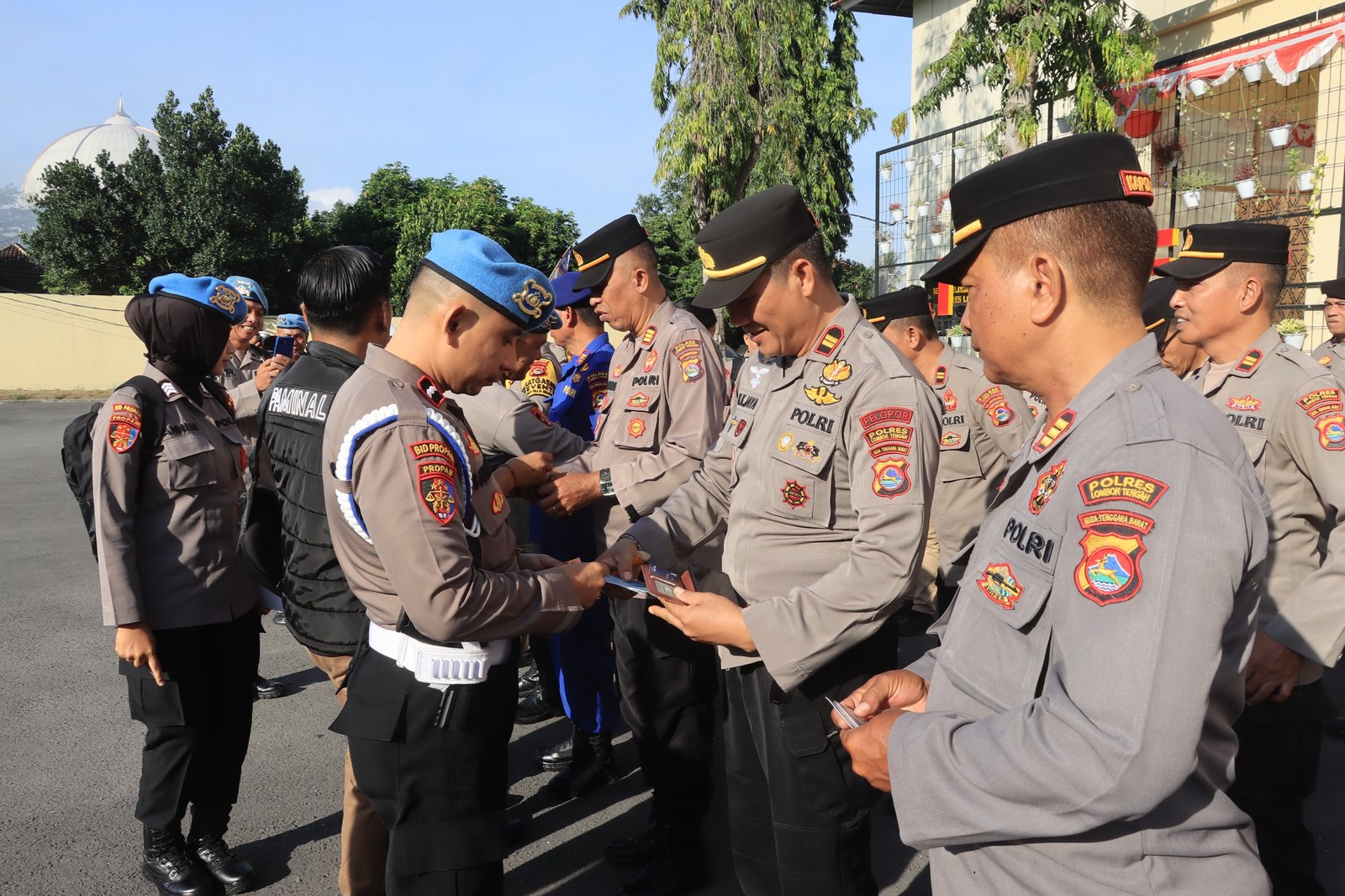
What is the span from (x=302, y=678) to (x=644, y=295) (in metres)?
3.36

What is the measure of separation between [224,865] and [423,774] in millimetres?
1802

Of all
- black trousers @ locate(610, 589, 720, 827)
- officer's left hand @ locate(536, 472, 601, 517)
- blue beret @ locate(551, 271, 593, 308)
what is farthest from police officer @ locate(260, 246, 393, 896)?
blue beret @ locate(551, 271, 593, 308)

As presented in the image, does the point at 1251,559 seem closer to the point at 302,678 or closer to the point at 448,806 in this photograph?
the point at 448,806

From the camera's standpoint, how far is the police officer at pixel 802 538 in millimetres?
2104

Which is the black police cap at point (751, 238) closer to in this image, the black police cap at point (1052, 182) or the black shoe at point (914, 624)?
the black police cap at point (1052, 182)

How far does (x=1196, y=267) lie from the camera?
3.00 m

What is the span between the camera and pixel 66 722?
4672 mm

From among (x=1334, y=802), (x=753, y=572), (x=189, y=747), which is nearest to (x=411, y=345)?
(x=753, y=572)

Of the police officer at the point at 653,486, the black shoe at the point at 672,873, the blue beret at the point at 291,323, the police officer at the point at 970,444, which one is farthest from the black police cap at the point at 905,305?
the blue beret at the point at 291,323

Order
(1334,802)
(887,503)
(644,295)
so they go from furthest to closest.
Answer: (644,295), (1334,802), (887,503)

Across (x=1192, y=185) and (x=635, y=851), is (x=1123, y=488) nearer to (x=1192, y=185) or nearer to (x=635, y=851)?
(x=635, y=851)

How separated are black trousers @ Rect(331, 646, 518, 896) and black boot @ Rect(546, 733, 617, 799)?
6.14 ft

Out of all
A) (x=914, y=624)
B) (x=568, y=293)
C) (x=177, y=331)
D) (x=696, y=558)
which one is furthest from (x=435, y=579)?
(x=914, y=624)

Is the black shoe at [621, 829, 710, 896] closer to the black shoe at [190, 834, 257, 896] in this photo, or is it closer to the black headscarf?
the black shoe at [190, 834, 257, 896]
